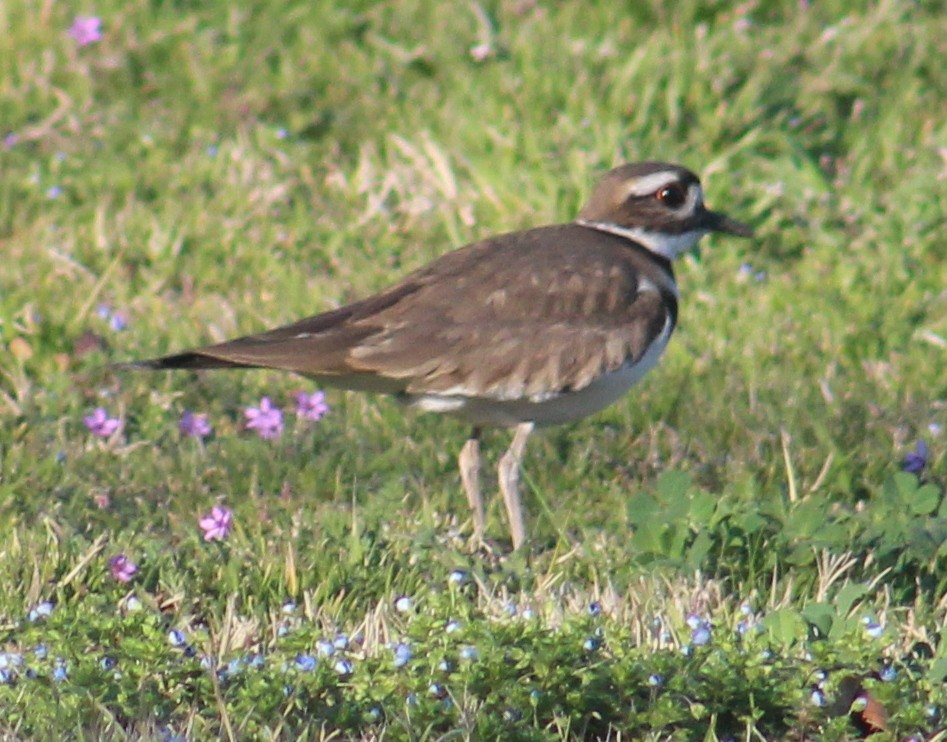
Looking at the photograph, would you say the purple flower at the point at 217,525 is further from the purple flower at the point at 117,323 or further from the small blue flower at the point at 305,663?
the purple flower at the point at 117,323

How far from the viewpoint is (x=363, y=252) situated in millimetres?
7652

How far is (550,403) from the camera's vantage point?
5.53m

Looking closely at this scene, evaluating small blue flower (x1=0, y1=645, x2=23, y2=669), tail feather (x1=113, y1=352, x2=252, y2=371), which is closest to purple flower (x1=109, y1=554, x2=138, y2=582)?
tail feather (x1=113, y1=352, x2=252, y2=371)

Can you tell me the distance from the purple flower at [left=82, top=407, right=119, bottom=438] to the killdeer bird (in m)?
0.86

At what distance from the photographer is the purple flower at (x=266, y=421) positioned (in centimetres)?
612

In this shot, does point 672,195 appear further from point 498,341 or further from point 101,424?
point 101,424

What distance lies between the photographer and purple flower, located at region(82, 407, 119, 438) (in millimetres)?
6008

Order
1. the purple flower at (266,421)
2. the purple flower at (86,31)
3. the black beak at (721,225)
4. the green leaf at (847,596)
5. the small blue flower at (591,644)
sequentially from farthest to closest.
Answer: the purple flower at (86,31) < the black beak at (721,225) < the purple flower at (266,421) < the green leaf at (847,596) < the small blue flower at (591,644)

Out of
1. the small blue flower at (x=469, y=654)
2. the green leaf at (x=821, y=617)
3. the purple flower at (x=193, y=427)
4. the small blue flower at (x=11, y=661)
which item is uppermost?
the small blue flower at (x=469, y=654)

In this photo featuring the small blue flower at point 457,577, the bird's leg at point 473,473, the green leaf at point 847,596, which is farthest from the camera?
the bird's leg at point 473,473

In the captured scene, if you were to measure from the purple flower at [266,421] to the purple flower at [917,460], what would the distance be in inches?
82.9

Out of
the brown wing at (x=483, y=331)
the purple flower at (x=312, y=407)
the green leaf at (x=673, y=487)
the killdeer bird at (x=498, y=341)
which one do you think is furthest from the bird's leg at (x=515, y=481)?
the purple flower at (x=312, y=407)

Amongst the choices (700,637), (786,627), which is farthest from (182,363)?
(786,627)

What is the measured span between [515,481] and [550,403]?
10.6 inches
